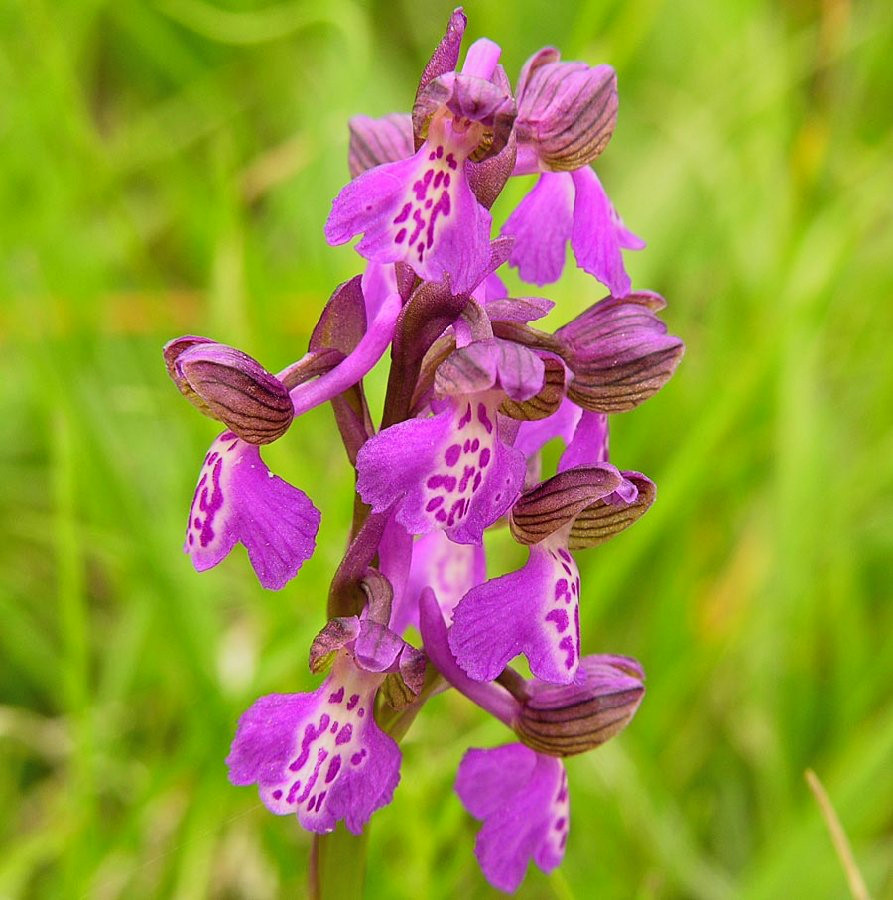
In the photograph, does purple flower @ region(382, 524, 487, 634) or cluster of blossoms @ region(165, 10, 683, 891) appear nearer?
cluster of blossoms @ region(165, 10, 683, 891)

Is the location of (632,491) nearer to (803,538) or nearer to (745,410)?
(803,538)

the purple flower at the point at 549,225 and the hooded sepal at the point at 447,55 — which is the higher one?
the hooded sepal at the point at 447,55

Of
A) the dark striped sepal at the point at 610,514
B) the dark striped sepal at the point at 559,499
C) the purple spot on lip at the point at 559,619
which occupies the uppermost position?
the dark striped sepal at the point at 559,499

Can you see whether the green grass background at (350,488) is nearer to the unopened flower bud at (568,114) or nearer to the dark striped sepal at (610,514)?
the dark striped sepal at (610,514)

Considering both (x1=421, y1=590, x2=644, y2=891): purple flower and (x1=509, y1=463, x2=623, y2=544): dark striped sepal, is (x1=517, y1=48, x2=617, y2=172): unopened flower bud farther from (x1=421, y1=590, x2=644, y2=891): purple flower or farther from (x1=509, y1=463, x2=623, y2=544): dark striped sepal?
(x1=421, y1=590, x2=644, y2=891): purple flower

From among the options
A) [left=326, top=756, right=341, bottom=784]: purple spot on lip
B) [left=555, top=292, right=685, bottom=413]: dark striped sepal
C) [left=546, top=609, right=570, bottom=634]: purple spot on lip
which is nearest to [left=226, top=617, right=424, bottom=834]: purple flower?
[left=326, top=756, right=341, bottom=784]: purple spot on lip

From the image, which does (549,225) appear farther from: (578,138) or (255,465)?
(255,465)

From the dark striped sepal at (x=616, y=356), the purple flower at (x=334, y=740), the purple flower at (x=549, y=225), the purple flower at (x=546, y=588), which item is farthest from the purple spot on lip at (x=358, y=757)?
the purple flower at (x=549, y=225)

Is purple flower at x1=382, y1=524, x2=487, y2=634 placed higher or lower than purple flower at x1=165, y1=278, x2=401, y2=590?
lower
